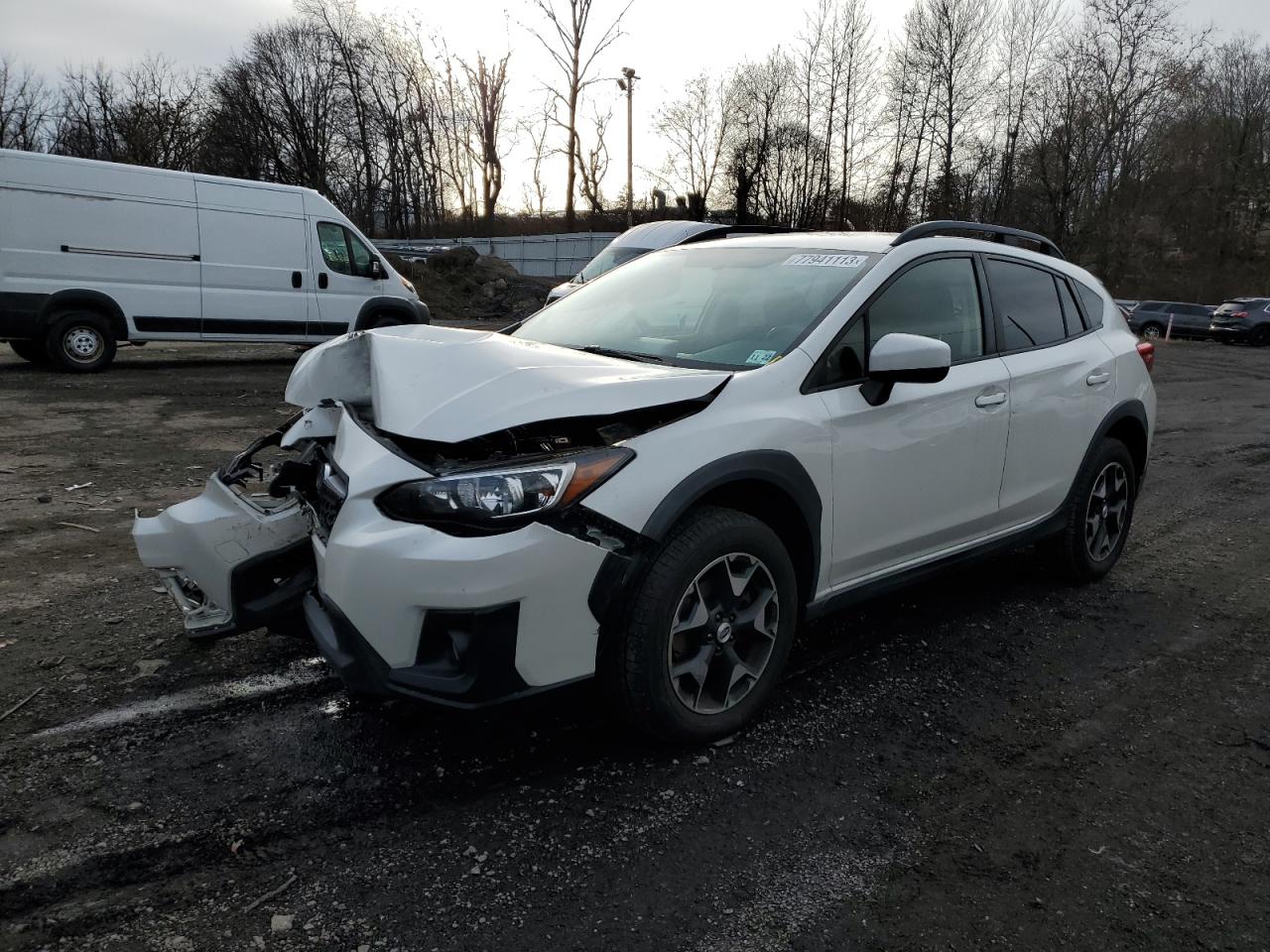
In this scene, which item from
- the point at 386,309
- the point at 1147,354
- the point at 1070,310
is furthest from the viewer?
the point at 386,309

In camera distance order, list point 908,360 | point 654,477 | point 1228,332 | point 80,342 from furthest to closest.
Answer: point 1228,332 → point 80,342 → point 908,360 → point 654,477

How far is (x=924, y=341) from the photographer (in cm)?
320

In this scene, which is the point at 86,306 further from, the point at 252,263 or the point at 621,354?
the point at 621,354

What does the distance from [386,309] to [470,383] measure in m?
11.7

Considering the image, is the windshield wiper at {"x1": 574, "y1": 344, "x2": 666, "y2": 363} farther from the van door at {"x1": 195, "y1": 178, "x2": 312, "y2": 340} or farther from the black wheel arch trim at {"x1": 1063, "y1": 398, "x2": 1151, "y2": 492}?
the van door at {"x1": 195, "y1": 178, "x2": 312, "y2": 340}

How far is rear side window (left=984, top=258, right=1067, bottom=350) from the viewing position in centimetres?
415

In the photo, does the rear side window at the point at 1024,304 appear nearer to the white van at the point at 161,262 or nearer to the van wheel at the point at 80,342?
the white van at the point at 161,262

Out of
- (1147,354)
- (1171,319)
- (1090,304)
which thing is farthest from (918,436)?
(1171,319)

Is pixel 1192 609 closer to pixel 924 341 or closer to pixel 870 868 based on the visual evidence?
pixel 924 341

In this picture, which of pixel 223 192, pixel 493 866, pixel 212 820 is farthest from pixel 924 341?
pixel 223 192

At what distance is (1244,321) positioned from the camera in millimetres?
30562

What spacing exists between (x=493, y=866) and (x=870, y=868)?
38.9 inches

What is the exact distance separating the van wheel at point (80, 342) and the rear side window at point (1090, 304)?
432 inches

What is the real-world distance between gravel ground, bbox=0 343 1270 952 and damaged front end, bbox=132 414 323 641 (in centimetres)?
38
